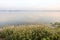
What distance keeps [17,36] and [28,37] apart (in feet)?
0.42

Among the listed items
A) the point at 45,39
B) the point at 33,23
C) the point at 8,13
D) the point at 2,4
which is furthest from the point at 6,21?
the point at 45,39

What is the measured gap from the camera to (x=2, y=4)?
173cm

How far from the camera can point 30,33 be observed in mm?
1445

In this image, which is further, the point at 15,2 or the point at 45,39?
the point at 15,2

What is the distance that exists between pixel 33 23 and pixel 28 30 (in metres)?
0.24

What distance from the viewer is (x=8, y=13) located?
5.58 feet

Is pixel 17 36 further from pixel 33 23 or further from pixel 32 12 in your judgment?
pixel 32 12

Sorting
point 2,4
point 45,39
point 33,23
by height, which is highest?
point 2,4

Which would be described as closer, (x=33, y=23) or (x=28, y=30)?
(x=28, y=30)

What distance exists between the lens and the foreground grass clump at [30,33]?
143cm

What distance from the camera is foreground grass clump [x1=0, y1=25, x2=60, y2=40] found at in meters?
1.43

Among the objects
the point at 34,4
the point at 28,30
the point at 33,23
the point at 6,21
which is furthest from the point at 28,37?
the point at 34,4

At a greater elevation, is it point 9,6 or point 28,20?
point 9,6

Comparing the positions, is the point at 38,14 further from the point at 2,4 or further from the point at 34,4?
the point at 2,4
